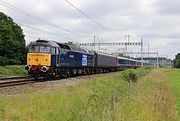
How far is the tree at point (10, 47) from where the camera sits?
206 ft

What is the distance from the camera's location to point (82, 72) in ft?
160

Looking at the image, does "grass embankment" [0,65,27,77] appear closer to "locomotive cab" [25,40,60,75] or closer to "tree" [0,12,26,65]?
"locomotive cab" [25,40,60,75]

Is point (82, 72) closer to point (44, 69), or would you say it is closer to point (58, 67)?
point (58, 67)

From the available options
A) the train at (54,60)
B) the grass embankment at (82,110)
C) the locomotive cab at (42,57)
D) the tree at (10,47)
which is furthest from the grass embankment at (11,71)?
the grass embankment at (82,110)

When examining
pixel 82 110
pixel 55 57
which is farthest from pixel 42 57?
pixel 82 110

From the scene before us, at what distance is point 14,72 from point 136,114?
34427 millimetres

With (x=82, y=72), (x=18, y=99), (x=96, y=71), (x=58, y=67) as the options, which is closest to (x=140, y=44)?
(x=96, y=71)

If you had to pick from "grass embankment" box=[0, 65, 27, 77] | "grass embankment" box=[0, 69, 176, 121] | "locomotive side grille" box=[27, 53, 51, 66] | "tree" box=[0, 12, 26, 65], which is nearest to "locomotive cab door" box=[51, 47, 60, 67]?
"locomotive side grille" box=[27, 53, 51, 66]

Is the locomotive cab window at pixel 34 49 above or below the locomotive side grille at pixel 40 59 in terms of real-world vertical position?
above

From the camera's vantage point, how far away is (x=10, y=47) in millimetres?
63750

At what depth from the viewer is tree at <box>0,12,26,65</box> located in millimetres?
62875

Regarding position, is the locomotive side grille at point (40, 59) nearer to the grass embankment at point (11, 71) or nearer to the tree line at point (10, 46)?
the grass embankment at point (11, 71)

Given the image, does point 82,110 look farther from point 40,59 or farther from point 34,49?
point 34,49

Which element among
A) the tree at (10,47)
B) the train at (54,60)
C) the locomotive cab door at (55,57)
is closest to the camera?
the train at (54,60)
